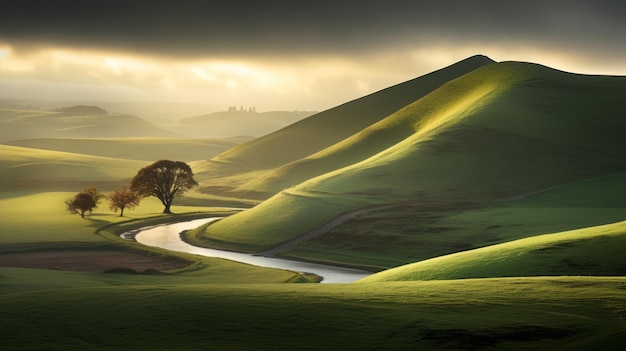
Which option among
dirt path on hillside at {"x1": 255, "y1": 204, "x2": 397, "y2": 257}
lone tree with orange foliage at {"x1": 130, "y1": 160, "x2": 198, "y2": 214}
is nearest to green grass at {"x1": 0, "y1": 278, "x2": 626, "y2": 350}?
dirt path on hillside at {"x1": 255, "y1": 204, "x2": 397, "y2": 257}

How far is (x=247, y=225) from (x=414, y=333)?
107 m

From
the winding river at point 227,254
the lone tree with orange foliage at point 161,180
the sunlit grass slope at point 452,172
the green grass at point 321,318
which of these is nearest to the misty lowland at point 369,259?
the green grass at point 321,318

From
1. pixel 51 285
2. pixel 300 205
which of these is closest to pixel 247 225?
pixel 300 205

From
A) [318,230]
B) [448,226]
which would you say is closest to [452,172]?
[318,230]

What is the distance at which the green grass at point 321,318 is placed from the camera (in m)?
36.2

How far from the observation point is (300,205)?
149125 millimetres

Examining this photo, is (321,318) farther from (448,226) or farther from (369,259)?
(448,226)

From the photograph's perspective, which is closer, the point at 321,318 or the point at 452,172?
the point at 321,318

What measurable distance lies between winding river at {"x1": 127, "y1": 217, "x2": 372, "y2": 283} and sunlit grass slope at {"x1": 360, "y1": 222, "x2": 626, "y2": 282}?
22402 mm

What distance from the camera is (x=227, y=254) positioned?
125 m

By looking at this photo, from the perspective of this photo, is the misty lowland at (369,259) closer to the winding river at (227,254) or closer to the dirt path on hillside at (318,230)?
the dirt path on hillside at (318,230)

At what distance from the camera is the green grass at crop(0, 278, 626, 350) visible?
36156 mm

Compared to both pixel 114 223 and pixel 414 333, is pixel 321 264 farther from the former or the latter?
pixel 414 333

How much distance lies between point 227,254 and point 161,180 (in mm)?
57860
